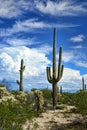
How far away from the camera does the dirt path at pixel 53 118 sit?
74.3ft

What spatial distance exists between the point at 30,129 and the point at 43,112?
17.7ft

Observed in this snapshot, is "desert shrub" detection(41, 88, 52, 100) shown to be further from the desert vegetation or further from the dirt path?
the dirt path

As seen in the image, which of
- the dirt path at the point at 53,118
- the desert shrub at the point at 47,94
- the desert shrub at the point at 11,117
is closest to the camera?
the desert shrub at the point at 11,117

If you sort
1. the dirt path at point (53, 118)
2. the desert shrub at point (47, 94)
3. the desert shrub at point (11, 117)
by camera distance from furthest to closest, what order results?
the desert shrub at point (47, 94), the dirt path at point (53, 118), the desert shrub at point (11, 117)

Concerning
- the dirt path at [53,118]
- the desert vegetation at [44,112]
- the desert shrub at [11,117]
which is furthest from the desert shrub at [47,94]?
the desert shrub at [11,117]

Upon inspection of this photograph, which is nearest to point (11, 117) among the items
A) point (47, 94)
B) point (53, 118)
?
point (53, 118)

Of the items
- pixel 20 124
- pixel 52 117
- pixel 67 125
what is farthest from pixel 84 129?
Answer: pixel 20 124

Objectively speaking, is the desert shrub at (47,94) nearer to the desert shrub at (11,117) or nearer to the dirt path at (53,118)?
the dirt path at (53,118)

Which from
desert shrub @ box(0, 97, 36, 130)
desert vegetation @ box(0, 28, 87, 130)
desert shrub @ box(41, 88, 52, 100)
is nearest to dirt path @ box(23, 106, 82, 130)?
desert vegetation @ box(0, 28, 87, 130)

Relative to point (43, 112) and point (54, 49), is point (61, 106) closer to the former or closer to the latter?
point (43, 112)

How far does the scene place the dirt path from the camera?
22.6 metres

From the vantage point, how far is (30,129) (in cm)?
2066

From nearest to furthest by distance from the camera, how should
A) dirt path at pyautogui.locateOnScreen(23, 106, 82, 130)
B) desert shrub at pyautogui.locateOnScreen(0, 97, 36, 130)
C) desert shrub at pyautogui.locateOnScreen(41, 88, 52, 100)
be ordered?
1. desert shrub at pyautogui.locateOnScreen(0, 97, 36, 130)
2. dirt path at pyautogui.locateOnScreen(23, 106, 82, 130)
3. desert shrub at pyautogui.locateOnScreen(41, 88, 52, 100)

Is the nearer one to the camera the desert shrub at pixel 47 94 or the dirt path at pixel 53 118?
the dirt path at pixel 53 118
